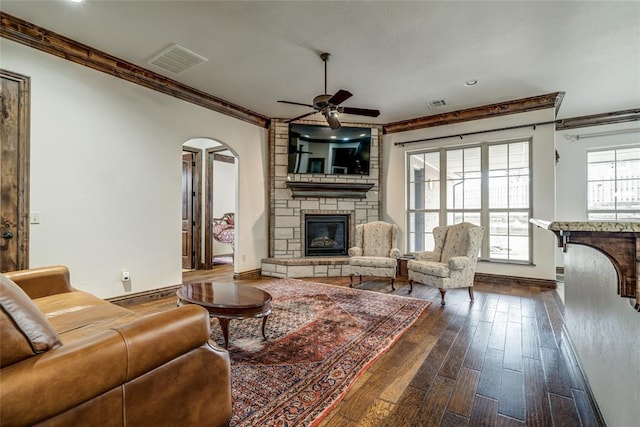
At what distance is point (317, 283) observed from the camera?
464cm

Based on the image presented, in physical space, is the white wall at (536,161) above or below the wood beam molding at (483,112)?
below

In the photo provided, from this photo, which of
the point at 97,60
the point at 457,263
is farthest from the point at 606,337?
the point at 97,60

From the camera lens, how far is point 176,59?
338 centimetres

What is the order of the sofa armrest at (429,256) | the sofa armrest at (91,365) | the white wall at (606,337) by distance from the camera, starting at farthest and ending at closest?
the sofa armrest at (429,256), the white wall at (606,337), the sofa armrest at (91,365)

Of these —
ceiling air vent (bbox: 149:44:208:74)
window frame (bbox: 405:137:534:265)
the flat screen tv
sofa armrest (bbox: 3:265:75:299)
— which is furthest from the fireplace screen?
sofa armrest (bbox: 3:265:75:299)

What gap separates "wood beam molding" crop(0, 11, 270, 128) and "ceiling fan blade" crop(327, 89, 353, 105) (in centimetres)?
218

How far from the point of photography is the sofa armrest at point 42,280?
2.11 metres

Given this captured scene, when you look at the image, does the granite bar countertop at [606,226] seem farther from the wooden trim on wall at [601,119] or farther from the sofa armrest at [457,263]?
the wooden trim on wall at [601,119]

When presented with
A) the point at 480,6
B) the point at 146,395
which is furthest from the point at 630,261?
the point at 480,6

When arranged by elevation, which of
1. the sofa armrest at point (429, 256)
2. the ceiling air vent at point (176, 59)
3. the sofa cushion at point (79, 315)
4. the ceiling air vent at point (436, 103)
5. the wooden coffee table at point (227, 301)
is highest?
the ceiling air vent at point (436, 103)

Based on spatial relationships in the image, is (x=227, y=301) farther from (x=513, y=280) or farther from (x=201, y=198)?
(x=513, y=280)

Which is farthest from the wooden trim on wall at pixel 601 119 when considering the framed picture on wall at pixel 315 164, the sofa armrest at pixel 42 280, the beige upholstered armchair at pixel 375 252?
the sofa armrest at pixel 42 280

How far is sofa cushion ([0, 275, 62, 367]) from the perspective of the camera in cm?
89

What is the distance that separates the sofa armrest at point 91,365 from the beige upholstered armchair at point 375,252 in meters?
3.37
